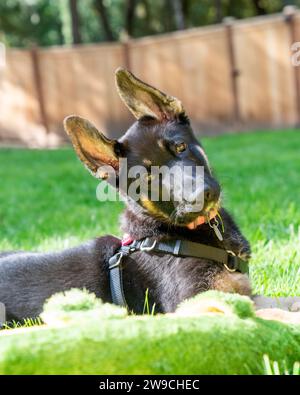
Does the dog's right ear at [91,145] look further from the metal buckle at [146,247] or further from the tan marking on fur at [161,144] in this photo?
the metal buckle at [146,247]

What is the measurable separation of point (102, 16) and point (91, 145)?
2775 cm

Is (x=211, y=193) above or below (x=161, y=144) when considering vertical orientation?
below

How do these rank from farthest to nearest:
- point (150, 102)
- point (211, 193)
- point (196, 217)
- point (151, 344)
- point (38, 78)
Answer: point (38, 78)
point (150, 102)
point (196, 217)
point (211, 193)
point (151, 344)

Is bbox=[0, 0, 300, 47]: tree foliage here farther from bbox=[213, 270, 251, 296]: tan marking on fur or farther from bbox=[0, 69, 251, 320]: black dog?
bbox=[213, 270, 251, 296]: tan marking on fur

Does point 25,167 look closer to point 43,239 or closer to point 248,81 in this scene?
point 248,81

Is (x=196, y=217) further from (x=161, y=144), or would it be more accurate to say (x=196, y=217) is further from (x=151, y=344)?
(x=151, y=344)

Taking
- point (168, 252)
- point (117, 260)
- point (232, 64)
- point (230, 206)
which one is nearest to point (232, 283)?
point (168, 252)

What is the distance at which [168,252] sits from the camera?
3268mm

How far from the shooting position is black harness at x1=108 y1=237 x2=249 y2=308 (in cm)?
324

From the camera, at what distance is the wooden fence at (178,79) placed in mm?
16266

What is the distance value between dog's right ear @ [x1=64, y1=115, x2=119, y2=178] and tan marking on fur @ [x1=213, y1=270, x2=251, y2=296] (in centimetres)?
75

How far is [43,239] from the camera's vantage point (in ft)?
18.1

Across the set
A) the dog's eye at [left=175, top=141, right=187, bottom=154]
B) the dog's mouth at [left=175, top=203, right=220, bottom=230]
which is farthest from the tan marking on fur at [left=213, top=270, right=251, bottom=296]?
the dog's eye at [left=175, top=141, right=187, bottom=154]

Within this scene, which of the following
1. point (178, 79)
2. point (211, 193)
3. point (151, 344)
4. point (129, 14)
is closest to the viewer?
point (151, 344)
